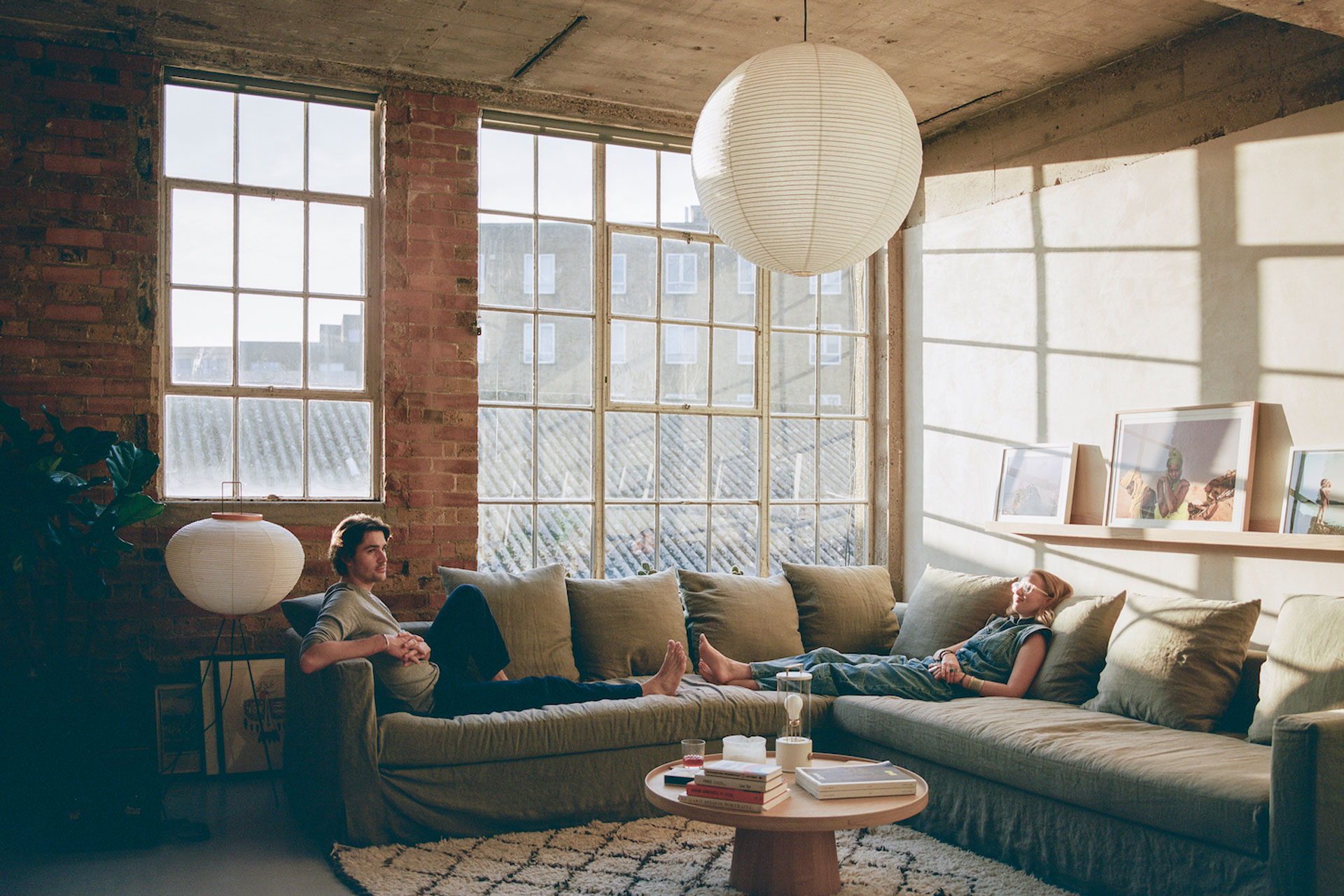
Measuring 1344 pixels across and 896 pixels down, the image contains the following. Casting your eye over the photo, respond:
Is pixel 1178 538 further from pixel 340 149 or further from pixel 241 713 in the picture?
pixel 340 149

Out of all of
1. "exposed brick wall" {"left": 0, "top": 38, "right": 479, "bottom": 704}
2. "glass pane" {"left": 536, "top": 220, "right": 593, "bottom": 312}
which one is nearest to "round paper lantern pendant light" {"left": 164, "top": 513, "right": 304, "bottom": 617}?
"exposed brick wall" {"left": 0, "top": 38, "right": 479, "bottom": 704}

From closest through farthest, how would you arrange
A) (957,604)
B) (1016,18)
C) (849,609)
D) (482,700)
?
(482,700)
(1016,18)
(957,604)
(849,609)

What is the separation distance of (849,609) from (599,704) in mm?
1633

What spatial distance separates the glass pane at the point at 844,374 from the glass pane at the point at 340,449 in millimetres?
2597

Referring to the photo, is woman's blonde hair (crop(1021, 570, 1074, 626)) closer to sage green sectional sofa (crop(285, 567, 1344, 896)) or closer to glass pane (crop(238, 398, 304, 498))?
sage green sectional sofa (crop(285, 567, 1344, 896))

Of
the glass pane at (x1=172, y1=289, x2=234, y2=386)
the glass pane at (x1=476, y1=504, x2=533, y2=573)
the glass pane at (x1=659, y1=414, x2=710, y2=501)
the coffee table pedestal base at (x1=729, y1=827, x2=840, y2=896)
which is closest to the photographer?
the coffee table pedestal base at (x1=729, y1=827, x2=840, y2=896)

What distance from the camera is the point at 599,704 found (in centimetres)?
402

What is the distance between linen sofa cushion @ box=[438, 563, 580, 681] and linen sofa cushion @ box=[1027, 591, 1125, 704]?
195 cm

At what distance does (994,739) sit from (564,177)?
140 inches

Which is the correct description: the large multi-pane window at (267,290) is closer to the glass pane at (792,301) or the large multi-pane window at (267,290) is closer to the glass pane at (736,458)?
the glass pane at (736,458)

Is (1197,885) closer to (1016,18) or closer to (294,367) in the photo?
(1016,18)

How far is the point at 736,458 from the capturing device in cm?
591

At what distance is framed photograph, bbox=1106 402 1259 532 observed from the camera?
4.16m

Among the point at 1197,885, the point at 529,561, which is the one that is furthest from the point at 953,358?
the point at 1197,885
